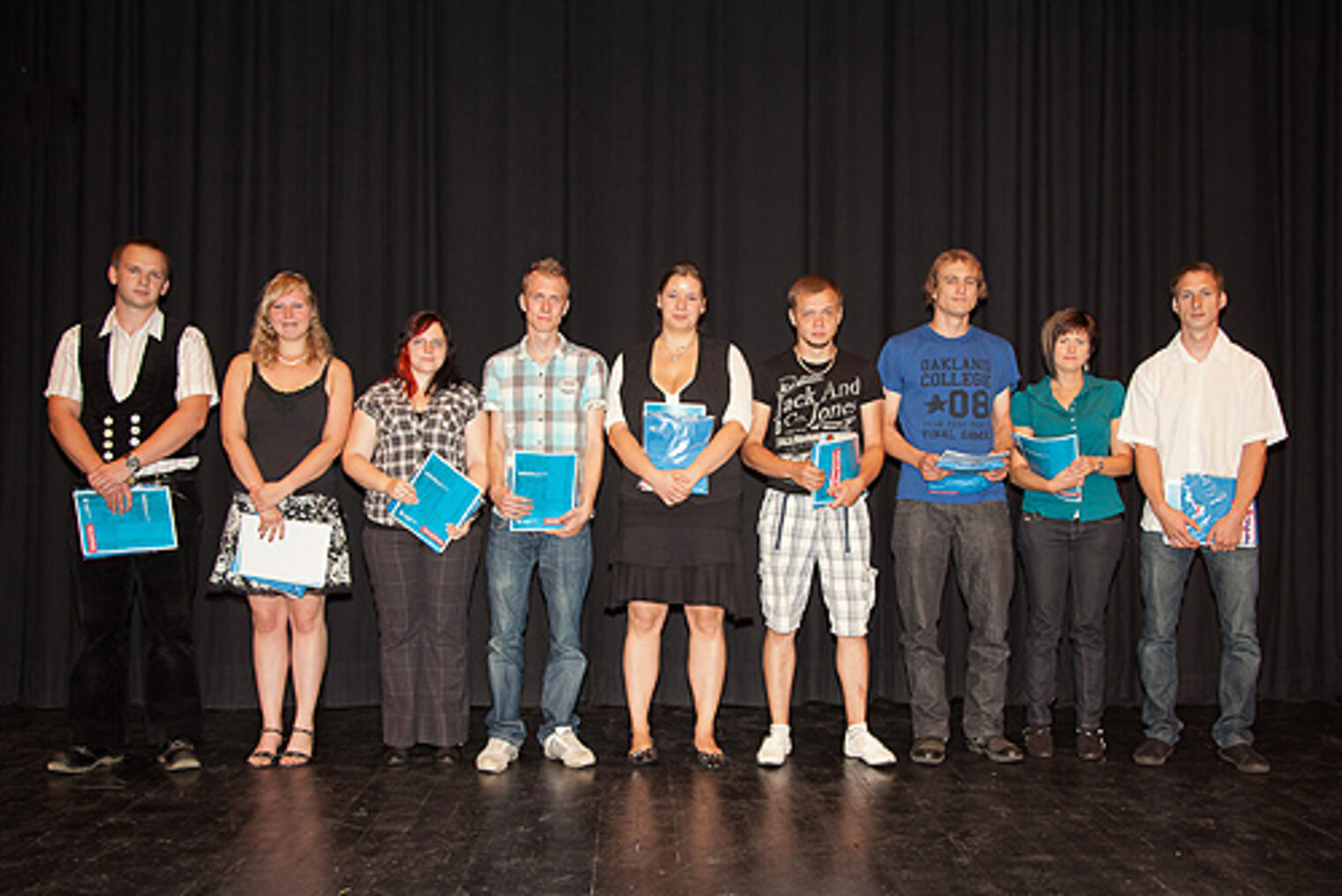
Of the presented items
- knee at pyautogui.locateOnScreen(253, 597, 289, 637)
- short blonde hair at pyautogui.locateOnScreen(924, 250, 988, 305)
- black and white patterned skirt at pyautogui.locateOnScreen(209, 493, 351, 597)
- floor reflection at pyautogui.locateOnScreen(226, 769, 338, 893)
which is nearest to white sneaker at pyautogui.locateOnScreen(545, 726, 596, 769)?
floor reflection at pyautogui.locateOnScreen(226, 769, 338, 893)

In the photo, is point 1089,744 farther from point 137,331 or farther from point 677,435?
point 137,331

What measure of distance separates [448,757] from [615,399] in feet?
4.71

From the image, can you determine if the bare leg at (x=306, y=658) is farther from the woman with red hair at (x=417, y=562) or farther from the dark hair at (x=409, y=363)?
the dark hair at (x=409, y=363)

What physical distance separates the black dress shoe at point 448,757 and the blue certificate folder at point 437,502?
75 cm

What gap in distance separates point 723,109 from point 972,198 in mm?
1263

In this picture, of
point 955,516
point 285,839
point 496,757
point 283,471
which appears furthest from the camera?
point 955,516

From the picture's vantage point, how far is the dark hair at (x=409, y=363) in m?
3.88

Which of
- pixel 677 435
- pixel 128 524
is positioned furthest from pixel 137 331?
pixel 677 435

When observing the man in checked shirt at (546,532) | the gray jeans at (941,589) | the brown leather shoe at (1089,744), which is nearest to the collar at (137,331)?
the man in checked shirt at (546,532)

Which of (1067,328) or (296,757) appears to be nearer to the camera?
(296,757)

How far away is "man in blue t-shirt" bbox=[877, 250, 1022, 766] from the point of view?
392 centimetres

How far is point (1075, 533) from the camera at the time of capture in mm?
4039

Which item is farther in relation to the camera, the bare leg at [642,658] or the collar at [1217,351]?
the collar at [1217,351]

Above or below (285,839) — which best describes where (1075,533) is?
above
